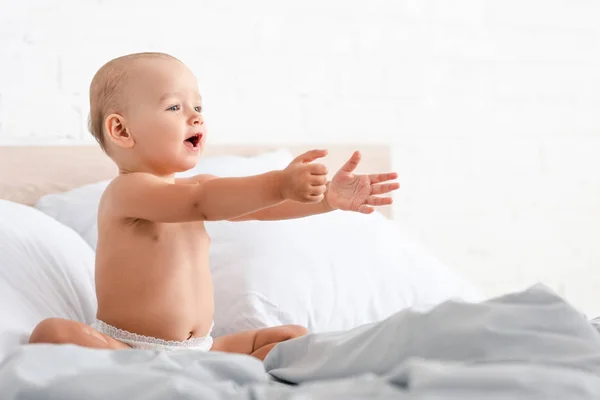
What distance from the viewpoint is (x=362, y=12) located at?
230 cm

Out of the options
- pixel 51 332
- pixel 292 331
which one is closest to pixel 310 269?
pixel 292 331

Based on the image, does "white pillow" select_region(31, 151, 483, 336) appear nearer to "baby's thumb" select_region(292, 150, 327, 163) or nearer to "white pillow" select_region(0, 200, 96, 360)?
"white pillow" select_region(0, 200, 96, 360)

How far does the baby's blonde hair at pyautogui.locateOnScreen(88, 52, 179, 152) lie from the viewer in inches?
52.6

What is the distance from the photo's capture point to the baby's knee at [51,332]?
1.17 m

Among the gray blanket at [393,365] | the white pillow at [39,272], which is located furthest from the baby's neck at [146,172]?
the gray blanket at [393,365]

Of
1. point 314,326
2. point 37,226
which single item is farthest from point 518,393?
point 37,226

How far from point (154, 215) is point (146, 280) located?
0.39ft

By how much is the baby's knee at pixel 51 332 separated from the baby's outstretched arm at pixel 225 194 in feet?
0.64

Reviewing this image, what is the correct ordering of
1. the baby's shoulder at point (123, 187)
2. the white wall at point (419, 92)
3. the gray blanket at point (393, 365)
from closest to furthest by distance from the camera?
the gray blanket at point (393, 365), the baby's shoulder at point (123, 187), the white wall at point (419, 92)

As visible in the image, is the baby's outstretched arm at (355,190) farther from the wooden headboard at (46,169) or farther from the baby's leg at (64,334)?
the wooden headboard at (46,169)

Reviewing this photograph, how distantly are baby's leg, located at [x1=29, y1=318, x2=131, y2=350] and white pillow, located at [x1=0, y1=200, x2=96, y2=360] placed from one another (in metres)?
0.05

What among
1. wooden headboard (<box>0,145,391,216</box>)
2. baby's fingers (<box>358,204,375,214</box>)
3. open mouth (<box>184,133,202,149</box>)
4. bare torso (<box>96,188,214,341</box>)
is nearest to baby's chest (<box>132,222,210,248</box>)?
bare torso (<box>96,188,214,341</box>)

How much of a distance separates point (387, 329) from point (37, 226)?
71 cm

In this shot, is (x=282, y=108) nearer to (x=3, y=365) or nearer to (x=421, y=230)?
(x=421, y=230)
